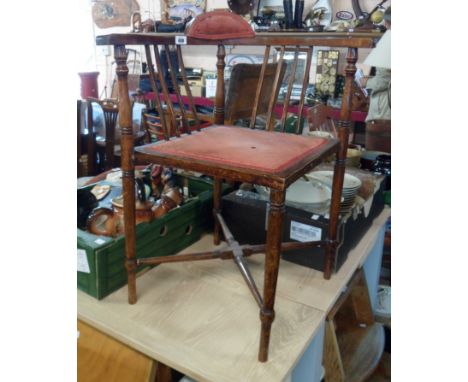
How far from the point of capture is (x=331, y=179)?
128 centimetres

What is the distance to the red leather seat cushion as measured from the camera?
3.20 ft

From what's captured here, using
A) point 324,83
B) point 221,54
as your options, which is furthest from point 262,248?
point 324,83

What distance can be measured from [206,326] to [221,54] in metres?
0.66

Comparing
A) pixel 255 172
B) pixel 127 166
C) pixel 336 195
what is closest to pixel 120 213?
pixel 127 166

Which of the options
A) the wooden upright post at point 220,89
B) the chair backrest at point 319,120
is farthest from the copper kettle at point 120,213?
the chair backrest at point 319,120

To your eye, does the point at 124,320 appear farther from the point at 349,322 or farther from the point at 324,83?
the point at 324,83

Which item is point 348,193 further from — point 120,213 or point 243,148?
point 120,213

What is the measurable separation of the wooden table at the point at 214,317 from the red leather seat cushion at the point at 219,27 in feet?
1.90

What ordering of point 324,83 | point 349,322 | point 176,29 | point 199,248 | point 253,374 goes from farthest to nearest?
point 176,29 → point 324,83 → point 349,322 → point 199,248 → point 253,374

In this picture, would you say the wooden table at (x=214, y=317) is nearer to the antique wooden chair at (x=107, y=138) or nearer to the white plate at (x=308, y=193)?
the white plate at (x=308, y=193)

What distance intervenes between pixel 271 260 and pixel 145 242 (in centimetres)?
38

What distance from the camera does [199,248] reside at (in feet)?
3.90

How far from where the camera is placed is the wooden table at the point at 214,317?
794 millimetres

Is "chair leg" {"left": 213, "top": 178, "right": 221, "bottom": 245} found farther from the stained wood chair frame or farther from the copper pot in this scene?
the copper pot
